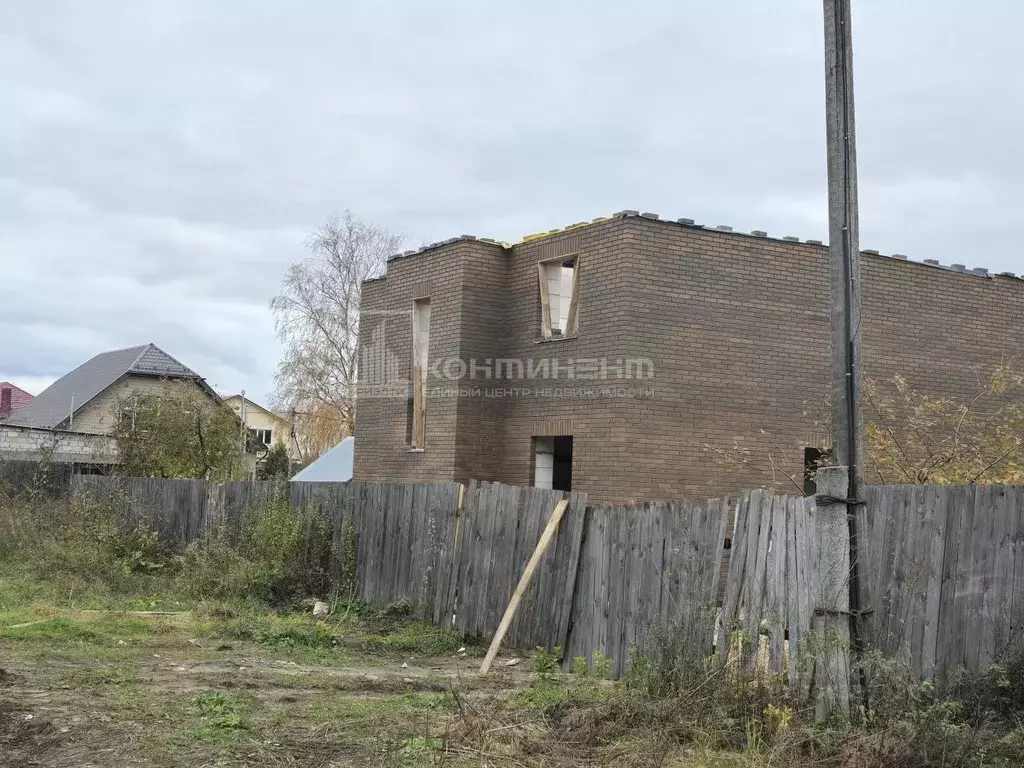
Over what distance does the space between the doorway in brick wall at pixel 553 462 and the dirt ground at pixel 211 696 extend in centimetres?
601

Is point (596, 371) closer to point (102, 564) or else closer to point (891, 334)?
point (891, 334)

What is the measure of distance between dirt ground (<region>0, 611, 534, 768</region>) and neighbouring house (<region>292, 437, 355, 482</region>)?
11170 mm

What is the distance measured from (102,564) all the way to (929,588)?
516 inches

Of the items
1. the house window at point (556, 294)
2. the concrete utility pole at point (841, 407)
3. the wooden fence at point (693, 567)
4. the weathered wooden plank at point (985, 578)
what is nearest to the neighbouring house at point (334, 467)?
the house window at point (556, 294)

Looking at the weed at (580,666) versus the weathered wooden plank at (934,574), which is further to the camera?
the weed at (580,666)

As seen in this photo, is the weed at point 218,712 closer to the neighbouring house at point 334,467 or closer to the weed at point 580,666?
the weed at point 580,666

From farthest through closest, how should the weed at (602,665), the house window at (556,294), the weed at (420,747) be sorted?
the house window at (556,294) → the weed at (602,665) → the weed at (420,747)

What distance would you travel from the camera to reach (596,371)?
15188 mm

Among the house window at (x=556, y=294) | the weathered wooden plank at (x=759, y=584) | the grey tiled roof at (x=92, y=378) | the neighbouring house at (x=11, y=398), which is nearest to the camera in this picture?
the weathered wooden plank at (x=759, y=584)

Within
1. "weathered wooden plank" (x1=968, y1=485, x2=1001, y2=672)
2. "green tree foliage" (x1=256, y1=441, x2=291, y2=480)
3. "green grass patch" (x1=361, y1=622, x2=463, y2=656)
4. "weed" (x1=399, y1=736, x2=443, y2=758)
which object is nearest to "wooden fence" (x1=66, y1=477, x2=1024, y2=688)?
"weathered wooden plank" (x1=968, y1=485, x2=1001, y2=672)

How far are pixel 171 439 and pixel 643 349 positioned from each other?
13.4m

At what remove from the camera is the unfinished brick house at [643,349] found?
1490cm

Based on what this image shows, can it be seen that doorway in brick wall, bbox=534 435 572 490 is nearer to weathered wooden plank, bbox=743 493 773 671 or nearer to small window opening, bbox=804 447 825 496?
small window opening, bbox=804 447 825 496

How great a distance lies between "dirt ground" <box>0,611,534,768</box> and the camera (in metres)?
6.47
